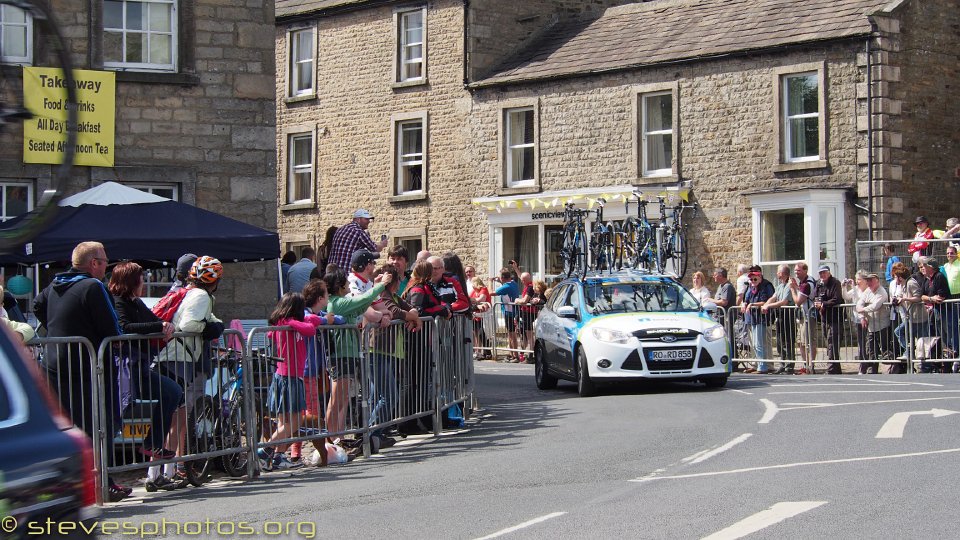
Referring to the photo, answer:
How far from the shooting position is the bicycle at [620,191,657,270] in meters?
23.7

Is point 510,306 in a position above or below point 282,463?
above

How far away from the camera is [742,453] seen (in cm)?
1191

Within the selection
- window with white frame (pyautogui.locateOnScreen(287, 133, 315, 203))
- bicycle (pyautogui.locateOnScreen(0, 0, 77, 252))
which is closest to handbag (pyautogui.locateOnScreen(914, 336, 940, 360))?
bicycle (pyautogui.locateOnScreen(0, 0, 77, 252))

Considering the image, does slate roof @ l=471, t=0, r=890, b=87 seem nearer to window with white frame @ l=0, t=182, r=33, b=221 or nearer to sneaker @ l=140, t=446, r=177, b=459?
window with white frame @ l=0, t=182, r=33, b=221

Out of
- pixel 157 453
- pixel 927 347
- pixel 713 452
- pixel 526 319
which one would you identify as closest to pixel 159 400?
pixel 157 453

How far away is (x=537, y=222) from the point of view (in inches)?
1411

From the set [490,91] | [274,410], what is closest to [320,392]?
[274,410]

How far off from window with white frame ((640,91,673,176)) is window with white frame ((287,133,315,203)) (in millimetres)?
11781

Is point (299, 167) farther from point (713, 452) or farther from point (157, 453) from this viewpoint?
point (157, 453)

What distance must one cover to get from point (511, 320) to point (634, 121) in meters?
7.89

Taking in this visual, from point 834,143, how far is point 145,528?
24187 millimetres

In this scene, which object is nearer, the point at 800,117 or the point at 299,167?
the point at 800,117

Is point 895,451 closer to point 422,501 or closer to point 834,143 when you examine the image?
point 422,501

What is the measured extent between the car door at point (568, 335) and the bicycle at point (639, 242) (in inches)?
159
